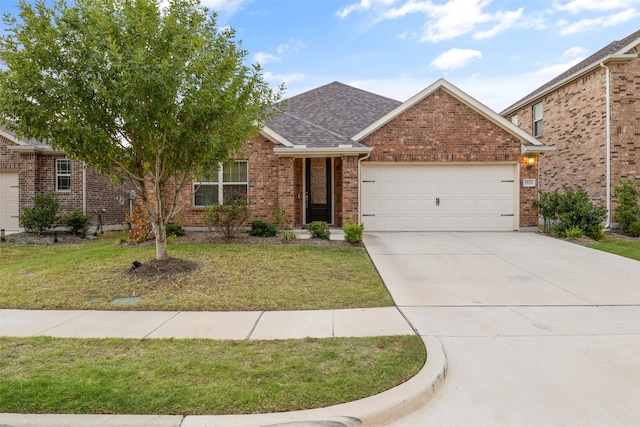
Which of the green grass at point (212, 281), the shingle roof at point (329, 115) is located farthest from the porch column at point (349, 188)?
the green grass at point (212, 281)

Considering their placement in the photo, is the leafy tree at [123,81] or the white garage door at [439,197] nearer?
the leafy tree at [123,81]

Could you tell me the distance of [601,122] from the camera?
12.6 metres

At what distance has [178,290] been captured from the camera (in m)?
6.04

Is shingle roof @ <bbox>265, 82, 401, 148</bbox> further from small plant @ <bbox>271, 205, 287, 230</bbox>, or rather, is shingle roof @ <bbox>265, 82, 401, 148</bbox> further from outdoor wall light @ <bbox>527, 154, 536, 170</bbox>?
outdoor wall light @ <bbox>527, 154, 536, 170</bbox>

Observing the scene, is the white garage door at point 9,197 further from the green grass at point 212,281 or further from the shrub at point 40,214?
the green grass at point 212,281

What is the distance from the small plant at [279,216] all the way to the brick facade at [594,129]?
1097 cm

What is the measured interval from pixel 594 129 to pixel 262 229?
483 inches

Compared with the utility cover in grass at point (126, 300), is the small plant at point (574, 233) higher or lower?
higher

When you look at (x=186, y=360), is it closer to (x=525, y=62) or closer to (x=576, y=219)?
(x=576, y=219)

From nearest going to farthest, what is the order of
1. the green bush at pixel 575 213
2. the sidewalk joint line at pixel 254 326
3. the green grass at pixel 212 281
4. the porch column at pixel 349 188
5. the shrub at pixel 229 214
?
the sidewalk joint line at pixel 254 326 < the green grass at pixel 212 281 < the shrub at pixel 229 214 < the green bush at pixel 575 213 < the porch column at pixel 349 188

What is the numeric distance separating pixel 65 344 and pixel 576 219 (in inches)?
510

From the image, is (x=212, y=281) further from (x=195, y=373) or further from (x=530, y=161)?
(x=530, y=161)

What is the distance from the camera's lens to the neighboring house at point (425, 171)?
1193 centimetres

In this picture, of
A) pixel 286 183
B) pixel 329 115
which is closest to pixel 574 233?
pixel 286 183
